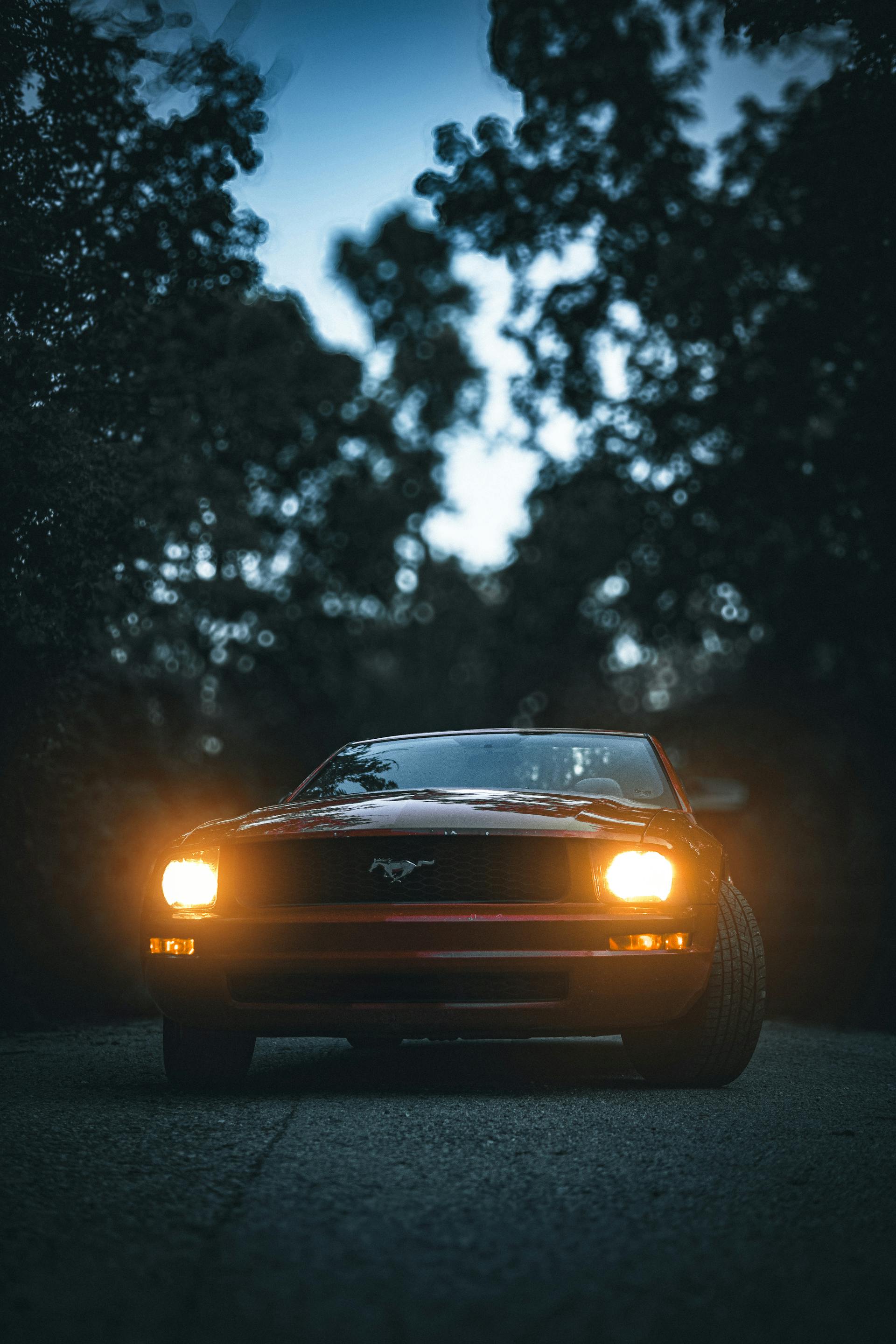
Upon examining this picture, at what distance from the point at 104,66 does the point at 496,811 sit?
6.18 m

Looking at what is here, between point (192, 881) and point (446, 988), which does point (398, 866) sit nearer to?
point (446, 988)

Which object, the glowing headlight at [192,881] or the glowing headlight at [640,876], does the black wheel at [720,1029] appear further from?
the glowing headlight at [192,881]

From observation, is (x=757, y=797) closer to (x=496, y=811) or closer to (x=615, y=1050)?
(x=615, y=1050)

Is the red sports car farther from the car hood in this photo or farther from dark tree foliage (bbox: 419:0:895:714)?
dark tree foliage (bbox: 419:0:895:714)

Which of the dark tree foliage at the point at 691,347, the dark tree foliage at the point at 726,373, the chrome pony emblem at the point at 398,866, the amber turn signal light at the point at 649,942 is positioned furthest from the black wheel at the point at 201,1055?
the dark tree foliage at the point at 691,347

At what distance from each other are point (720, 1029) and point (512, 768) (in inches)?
64.9

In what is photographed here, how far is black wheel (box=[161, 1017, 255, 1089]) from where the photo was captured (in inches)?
209

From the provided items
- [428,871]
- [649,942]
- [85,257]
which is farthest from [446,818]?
[85,257]

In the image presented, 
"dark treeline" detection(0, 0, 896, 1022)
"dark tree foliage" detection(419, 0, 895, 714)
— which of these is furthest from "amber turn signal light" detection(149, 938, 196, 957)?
"dark tree foliage" detection(419, 0, 895, 714)

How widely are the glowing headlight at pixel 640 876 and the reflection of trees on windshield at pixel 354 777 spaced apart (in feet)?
4.38

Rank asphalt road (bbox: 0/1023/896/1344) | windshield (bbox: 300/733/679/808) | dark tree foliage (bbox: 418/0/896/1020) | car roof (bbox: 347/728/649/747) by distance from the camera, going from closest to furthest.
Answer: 1. asphalt road (bbox: 0/1023/896/1344)
2. windshield (bbox: 300/733/679/808)
3. car roof (bbox: 347/728/649/747)
4. dark tree foliage (bbox: 418/0/896/1020)

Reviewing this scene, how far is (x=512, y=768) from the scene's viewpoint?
6.44 meters

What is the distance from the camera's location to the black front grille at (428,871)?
5.06 metres

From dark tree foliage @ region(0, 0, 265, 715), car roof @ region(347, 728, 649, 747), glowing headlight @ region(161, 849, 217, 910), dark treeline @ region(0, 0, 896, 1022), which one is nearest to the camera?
glowing headlight @ region(161, 849, 217, 910)
